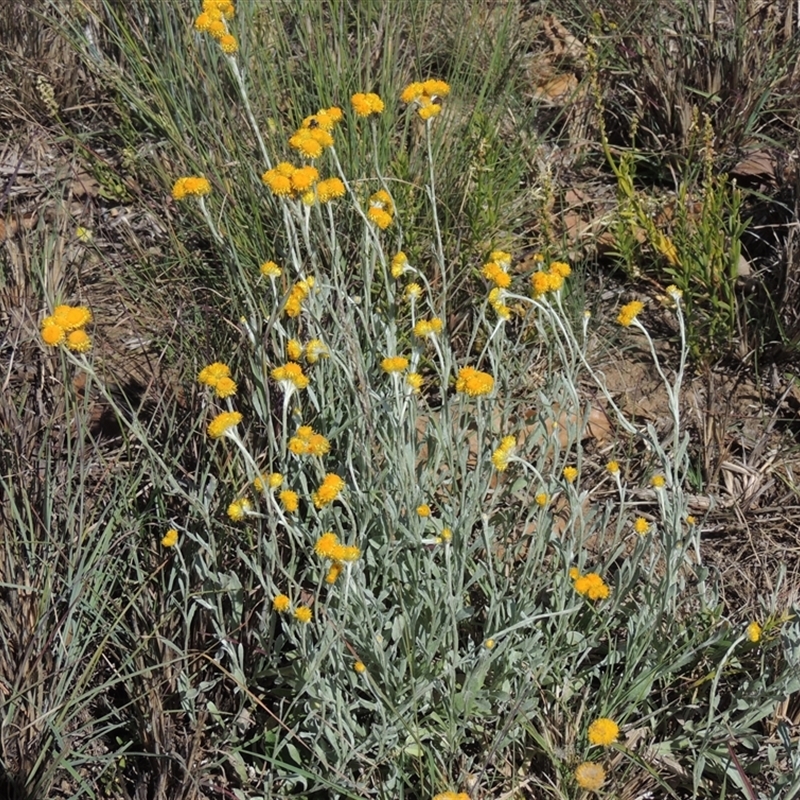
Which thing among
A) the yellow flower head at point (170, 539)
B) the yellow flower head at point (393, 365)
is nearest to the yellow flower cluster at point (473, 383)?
the yellow flower head at point (393, 365)

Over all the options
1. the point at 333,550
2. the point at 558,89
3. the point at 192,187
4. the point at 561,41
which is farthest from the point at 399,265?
the point at 561,41

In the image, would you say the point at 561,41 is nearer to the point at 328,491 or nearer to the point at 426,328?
the point at 426,328

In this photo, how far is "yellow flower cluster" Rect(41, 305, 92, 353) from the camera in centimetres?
153

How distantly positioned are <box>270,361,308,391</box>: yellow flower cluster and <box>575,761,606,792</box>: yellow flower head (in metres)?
0.87

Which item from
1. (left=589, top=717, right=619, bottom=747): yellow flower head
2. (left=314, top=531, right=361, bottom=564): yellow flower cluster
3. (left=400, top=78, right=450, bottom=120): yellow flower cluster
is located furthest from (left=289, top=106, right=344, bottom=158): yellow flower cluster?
(left=589, top=717, right=619, bottom=747): yellow flower head

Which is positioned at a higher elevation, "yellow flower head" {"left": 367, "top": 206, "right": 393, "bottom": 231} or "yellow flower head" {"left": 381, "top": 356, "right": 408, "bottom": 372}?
"yellow flower head" {"left": 367, "top": 206, "right": 393, "bottom": 231}

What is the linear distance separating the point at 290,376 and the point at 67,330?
0.40 meters

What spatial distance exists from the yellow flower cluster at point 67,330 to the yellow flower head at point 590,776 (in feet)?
3.75

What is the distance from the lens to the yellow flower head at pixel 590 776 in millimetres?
1633

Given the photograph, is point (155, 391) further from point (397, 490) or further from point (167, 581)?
point (397, 490)

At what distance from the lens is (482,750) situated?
73.2 inches

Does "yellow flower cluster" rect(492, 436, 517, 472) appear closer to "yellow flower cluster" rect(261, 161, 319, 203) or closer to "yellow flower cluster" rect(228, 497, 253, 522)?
"yellow flower cluster" rect(228, 497, 253, 522)

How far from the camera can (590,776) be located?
1642 mm

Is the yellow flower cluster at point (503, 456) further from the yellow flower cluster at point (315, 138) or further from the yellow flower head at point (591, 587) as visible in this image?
the yellow flower cluster at point (315, 138)
